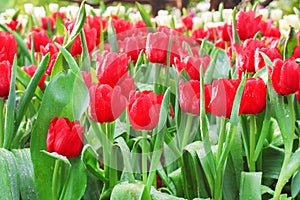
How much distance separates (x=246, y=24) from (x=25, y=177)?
68 cm

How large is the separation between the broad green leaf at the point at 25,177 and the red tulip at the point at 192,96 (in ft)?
0.88

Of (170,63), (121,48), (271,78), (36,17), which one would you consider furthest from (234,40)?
(36,17)

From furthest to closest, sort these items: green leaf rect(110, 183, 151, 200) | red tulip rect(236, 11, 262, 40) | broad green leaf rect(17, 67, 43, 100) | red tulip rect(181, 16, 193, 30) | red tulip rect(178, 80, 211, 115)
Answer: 1. red tulip rect(181, 16, 193, 30)
2. red tulip rect(236, 11, 262, 40)
3. broad green leaf rect(17, 67, 43, 100)
4. red tulip rect(178, 80, 211, 115)
5. green leaf rect(110, 183, 151, 200)

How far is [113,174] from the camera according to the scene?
981 millimetres

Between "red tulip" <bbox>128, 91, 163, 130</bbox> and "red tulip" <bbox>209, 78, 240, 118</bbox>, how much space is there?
10 centimetres

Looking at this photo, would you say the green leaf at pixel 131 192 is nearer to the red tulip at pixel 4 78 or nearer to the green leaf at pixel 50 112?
the green leaf at pixel 50 112

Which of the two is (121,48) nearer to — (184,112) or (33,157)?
(184,112)

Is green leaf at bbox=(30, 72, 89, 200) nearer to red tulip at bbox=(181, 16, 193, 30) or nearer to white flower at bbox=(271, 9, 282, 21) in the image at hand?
red tulip at bbox=(181, 16, 193, 30)

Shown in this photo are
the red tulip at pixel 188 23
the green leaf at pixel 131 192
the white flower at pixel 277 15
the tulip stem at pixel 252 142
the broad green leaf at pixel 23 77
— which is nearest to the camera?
the green leaf at pixel 131 192

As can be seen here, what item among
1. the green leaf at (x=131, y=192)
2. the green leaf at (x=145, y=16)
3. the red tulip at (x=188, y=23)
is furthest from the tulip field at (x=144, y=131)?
the red tulip at (x=188, y=23)

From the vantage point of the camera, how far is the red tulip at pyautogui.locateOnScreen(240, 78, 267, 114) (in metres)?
0.98

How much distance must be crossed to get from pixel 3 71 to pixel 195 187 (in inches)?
14.7

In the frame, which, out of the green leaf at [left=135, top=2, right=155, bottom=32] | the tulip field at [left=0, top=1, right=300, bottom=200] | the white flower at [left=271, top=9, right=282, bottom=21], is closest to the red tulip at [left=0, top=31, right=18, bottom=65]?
the tulip field at [left=0, top=1, right=300, bottom=200]

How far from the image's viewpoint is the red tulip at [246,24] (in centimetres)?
141
